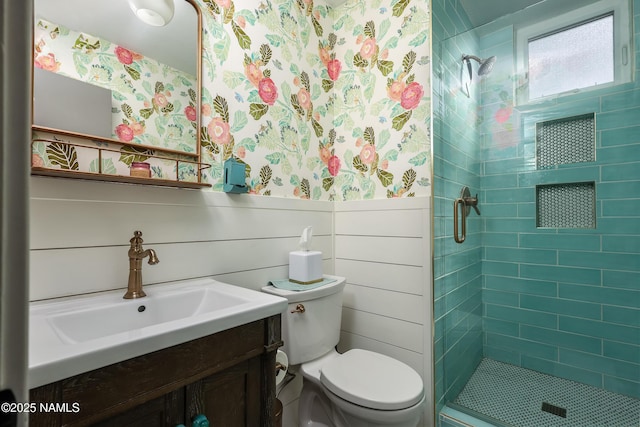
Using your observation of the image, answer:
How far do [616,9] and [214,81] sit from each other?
6.83 ft

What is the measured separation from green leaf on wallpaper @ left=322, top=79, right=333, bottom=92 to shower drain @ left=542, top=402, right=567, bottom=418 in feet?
6.98

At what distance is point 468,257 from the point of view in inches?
73.9

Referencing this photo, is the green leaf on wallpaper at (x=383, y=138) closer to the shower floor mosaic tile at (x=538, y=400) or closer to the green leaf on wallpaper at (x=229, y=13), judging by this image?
the green leaf on wallpaper at (x=229, y=13)

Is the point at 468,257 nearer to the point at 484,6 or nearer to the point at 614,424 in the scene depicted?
the point at 614,424

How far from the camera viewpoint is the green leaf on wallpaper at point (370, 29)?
172 centimetres

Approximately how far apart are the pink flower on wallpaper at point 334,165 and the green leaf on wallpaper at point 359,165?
0.41ft

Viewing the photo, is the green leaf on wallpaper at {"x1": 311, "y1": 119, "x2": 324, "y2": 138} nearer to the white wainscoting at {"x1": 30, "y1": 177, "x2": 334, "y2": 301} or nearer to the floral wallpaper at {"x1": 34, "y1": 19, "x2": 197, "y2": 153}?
the white wainscoting at {"x1": 30, "y1": 177, "x2": 334, "y2": 301}

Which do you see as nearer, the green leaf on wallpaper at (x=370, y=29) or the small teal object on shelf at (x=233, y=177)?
the small teal object on shelf at (x=233, y=177)

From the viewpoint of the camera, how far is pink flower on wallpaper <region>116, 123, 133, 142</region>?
1005 millimetres

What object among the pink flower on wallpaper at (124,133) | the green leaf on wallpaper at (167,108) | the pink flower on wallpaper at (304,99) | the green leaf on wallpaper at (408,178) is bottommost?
the green leaf on wallpaper at (408,178)

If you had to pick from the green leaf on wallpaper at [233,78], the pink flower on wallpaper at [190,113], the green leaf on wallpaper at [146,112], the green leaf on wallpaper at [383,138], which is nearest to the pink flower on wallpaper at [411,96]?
the green leaf on wallpaper at [383,138]

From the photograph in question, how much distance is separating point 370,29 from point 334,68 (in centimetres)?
30

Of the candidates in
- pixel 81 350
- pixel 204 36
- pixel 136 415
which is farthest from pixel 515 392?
pixel 204 36

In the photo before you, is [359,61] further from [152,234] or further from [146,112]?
[152,234]
